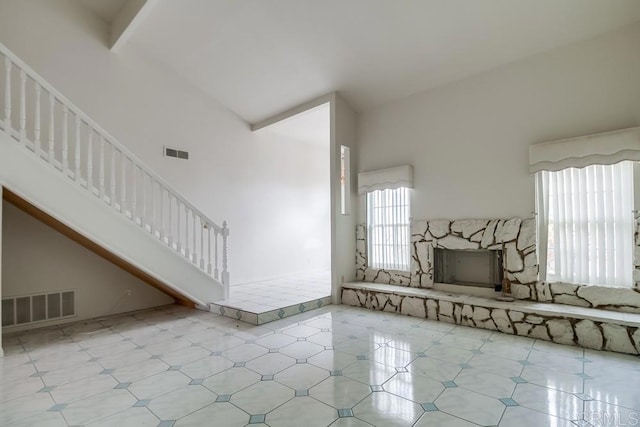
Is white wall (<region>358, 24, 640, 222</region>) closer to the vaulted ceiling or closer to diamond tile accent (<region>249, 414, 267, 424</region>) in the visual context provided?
the vaulted ceiling

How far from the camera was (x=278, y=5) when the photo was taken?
3.71 m

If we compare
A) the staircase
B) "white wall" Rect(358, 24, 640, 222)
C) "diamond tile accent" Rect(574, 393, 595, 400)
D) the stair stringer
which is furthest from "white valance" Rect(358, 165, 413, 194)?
"diamond tile accent" Rect(574, 393, 595, 400)

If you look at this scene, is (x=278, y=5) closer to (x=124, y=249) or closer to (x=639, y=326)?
(x=124, y=249)

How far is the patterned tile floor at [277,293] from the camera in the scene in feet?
15.0

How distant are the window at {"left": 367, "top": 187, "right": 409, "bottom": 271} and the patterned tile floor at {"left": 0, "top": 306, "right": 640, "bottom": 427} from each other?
1478mm

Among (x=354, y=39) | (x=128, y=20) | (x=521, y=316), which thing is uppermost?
(x=128, y=20)

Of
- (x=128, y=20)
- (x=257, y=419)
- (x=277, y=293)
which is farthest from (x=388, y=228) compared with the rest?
(x=128, y=20)

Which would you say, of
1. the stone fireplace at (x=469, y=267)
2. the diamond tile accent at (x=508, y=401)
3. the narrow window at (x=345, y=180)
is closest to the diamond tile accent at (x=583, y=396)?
the diamond tile accent at (x=508, y=401)

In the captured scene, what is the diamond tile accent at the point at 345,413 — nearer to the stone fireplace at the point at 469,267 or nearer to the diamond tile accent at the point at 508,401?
the diamond tile accent at the point at 508,401

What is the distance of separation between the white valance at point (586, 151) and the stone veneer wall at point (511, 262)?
726mm

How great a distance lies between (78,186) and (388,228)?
172 inches

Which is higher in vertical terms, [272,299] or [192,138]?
[192,138]

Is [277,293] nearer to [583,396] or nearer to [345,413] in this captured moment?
[345,413]

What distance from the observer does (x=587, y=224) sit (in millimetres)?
3627
